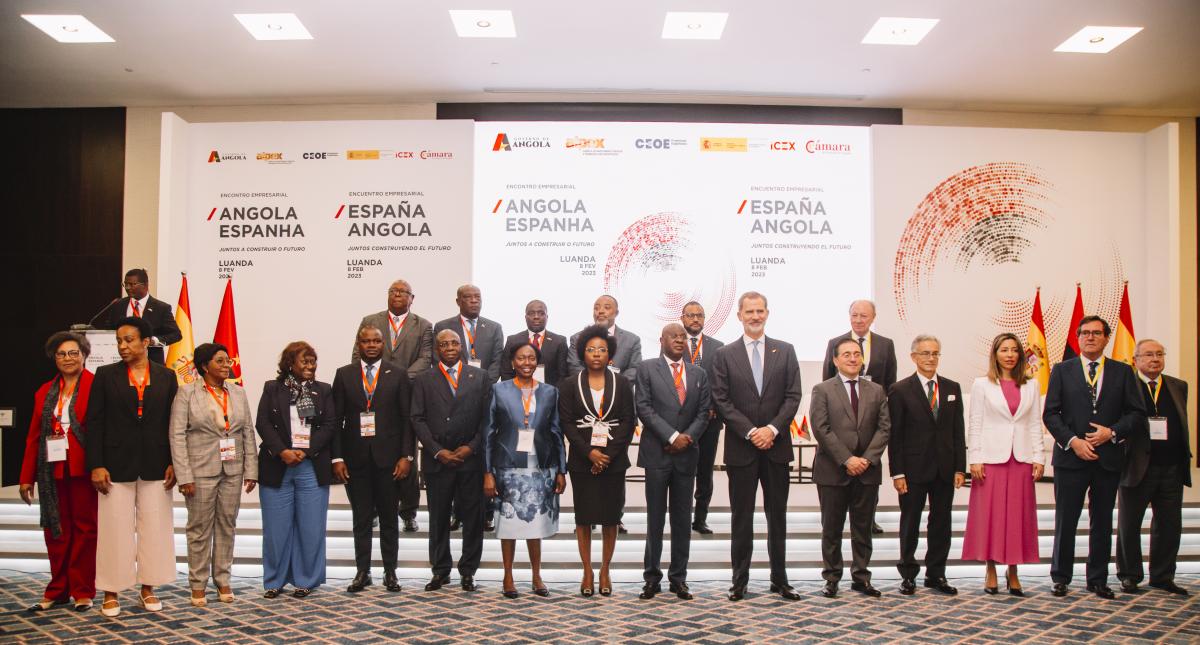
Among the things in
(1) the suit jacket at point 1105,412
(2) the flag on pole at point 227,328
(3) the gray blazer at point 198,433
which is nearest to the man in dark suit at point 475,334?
(3) the gray blazer at point 198,433

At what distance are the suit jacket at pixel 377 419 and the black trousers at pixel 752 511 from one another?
6.59ft

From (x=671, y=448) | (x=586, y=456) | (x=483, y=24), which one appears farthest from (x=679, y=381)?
(x=483, y=24)

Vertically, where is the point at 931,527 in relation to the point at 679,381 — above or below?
below

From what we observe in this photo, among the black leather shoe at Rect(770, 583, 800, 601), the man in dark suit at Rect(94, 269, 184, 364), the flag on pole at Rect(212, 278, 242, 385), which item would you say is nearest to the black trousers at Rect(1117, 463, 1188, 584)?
the black leather shoe at Rect(770, 583, 800, 601)

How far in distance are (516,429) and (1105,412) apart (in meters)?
3.62

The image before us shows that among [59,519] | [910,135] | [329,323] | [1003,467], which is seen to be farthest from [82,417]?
[910,135]

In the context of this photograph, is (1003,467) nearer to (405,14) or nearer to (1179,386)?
(1179,386)

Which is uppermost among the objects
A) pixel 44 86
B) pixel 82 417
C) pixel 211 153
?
pixel 44 86

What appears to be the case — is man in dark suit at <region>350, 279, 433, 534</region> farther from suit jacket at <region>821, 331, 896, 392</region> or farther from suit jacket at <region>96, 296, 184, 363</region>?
suit jacket at <region>821, 331, 896, 392</region>

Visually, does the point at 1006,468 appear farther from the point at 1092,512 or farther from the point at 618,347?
the point at 618,347

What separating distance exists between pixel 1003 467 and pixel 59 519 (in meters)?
5.50

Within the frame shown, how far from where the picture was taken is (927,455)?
5.10m

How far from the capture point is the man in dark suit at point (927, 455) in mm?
5102

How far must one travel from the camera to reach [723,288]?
28.7ft
